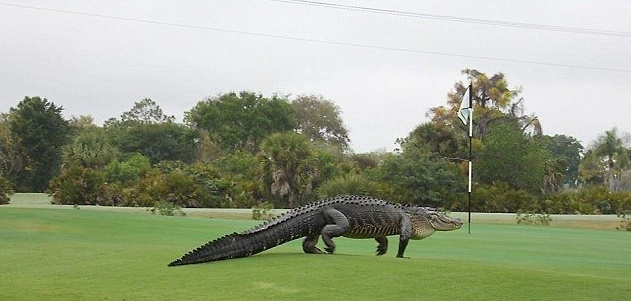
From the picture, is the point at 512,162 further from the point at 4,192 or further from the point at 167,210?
the point at 4,192

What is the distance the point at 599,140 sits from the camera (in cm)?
8250

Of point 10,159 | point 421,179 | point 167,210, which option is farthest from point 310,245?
point 10,159

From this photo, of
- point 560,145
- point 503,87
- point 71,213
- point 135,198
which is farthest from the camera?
point 560,145

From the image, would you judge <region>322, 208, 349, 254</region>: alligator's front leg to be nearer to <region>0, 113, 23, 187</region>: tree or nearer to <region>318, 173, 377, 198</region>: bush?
<region>318, 173, 377, 198</region>: bush

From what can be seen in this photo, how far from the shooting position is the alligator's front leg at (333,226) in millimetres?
12719

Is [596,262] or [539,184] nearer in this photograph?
[596,262]

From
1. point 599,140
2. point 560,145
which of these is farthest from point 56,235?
point 560,145

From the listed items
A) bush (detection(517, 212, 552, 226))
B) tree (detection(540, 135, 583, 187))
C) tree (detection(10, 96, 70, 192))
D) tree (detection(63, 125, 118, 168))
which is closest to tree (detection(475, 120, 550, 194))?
bush (detection(517, 212, 552, 226))

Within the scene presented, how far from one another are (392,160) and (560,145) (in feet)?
250

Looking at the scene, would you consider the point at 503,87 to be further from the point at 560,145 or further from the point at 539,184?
the point at 560,145

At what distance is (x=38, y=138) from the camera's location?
6269cm

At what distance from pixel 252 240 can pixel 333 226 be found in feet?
4.10

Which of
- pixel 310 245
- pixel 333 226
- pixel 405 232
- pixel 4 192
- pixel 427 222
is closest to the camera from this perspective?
pixel 333 226

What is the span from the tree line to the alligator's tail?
26207 millimetres
